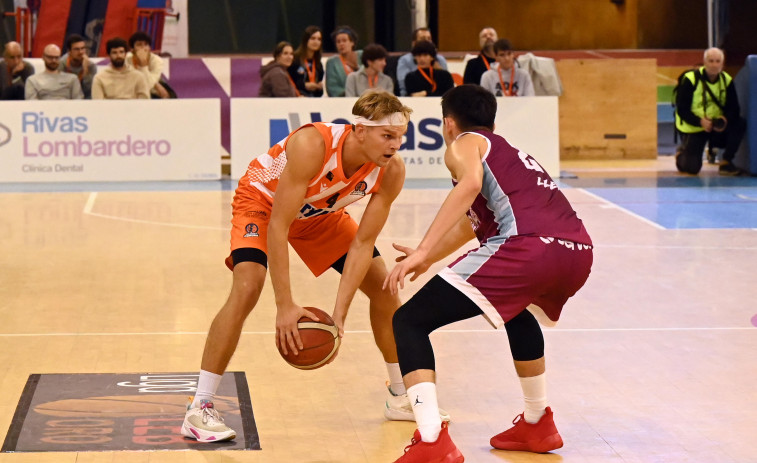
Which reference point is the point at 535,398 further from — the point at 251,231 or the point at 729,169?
the point at 729,169

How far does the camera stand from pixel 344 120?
15.8 metres

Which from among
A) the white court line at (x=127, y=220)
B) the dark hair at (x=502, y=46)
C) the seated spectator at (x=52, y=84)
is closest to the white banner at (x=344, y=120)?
the dark hair at (x=502, y=46)

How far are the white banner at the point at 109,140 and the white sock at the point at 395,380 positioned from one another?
10.5 m

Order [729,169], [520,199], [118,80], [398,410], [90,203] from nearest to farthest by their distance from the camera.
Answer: [520,199] < [398,410] < [90,203] < [118,80] < [729,169]

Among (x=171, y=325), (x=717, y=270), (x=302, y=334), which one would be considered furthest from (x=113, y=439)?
(x=717, y=270)

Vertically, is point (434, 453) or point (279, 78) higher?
point (279, 78)

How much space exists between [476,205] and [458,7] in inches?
958

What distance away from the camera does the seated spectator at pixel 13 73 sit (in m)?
16.1

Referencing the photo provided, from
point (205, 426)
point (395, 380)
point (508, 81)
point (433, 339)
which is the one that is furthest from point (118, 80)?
point (205, 426)

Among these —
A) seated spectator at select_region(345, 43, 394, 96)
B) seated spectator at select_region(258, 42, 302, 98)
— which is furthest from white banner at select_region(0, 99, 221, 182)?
seated spectator at select_region(345, 43, 394, 96)

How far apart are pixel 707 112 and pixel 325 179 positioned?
40.4 ft

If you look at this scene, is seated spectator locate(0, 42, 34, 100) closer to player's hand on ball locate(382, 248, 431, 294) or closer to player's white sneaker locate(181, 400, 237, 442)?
player's white sneaker locate(181, 400, 237, 442)

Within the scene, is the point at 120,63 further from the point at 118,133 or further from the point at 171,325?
the point at 171,325

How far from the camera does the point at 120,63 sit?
16.0 m
